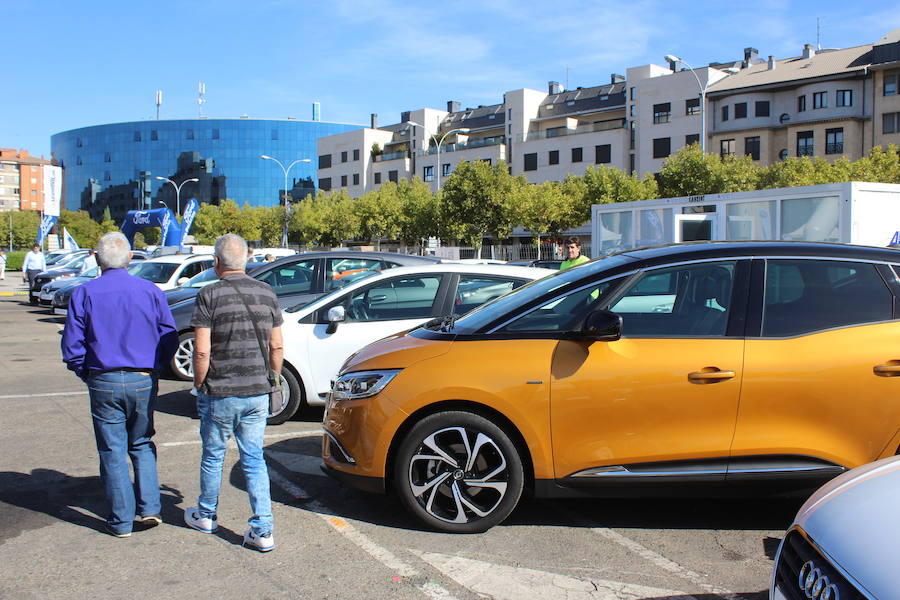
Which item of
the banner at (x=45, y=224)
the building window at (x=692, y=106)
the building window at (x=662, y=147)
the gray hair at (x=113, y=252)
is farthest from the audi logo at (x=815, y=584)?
the building window at (x=662, y=147)

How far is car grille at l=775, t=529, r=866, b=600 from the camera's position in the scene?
2252 mm

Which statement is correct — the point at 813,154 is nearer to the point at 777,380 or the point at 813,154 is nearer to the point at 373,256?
the point at 373,256

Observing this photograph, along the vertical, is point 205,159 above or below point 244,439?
above

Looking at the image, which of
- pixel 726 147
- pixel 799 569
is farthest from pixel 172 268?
pixel 726 147

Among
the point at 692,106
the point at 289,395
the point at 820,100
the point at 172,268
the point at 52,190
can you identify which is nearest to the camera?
the point at 289,395

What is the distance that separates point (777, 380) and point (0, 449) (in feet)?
19.2

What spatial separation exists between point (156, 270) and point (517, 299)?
13.4 metres

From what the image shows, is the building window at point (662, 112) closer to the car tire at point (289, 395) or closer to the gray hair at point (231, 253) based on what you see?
the car tire at point (289, 395)

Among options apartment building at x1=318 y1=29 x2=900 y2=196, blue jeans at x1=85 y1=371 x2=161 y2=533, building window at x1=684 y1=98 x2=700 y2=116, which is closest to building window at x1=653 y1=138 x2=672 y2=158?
apartment building at x1=318 y1=29 x2=900 y2=196

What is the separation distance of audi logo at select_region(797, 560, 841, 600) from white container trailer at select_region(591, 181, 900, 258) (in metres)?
8.74

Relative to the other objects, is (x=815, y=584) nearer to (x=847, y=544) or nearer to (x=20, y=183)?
(x=847, y=544)

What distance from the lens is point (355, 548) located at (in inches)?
167

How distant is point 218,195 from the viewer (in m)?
112

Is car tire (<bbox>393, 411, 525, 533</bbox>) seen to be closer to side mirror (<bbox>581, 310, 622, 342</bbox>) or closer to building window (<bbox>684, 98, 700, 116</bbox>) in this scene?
side mirror (<bbox>581, 310, 622, 342</bbox>)
